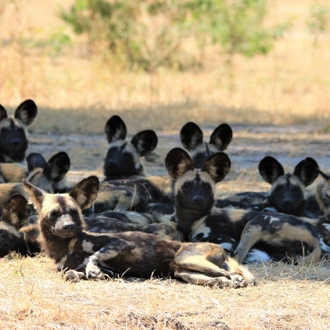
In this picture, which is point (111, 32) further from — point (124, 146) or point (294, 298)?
point (294, 298)

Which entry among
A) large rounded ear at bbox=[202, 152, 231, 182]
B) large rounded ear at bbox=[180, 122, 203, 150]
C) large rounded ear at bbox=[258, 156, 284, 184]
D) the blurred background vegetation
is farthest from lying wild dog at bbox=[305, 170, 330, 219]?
the blurred background vegetation

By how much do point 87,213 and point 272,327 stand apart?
2249 mm

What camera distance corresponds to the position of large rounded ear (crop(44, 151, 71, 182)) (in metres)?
5.96

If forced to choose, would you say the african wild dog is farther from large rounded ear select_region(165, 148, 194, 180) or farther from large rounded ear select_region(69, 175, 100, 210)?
large rounded ear select_region(69, 175, 100, 210)

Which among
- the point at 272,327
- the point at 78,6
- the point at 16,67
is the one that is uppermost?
the point at 78,6

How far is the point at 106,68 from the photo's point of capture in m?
13.2

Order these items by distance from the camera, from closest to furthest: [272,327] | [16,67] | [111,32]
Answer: [272,327] < [16,67] < [111,32]

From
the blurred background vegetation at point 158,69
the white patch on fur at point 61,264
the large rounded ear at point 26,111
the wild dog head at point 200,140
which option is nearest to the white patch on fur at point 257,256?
the white patch on fur at point 61,264

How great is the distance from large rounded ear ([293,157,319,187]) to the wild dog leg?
180cm

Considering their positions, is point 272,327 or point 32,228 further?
point 32,228

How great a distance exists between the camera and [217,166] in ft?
17.2

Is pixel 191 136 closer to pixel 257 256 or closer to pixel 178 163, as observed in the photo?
pixel 178 163

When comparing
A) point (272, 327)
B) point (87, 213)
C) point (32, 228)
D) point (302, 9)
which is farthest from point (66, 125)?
point (302, 9)

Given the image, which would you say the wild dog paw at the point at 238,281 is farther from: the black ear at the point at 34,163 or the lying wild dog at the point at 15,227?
the black ear at the point at 34,163
